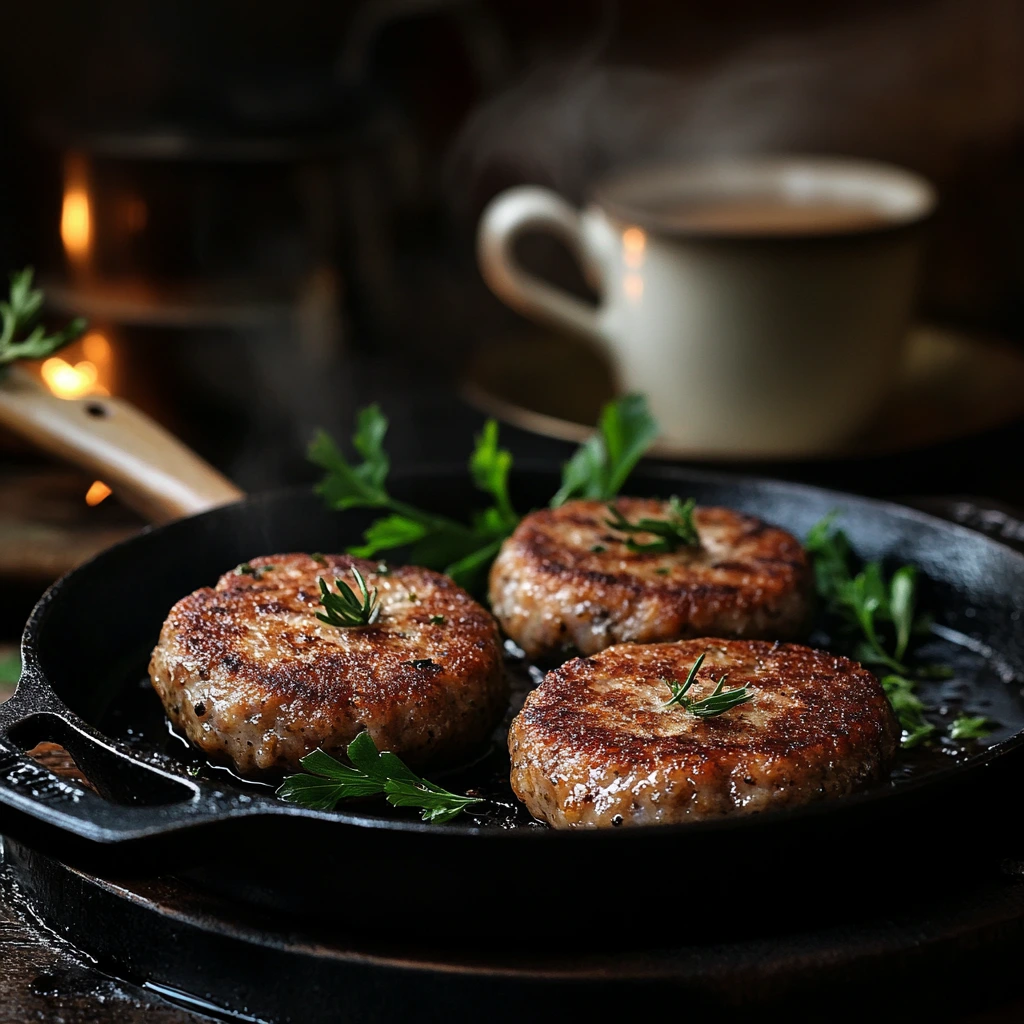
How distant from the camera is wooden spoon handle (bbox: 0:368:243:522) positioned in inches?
70.6

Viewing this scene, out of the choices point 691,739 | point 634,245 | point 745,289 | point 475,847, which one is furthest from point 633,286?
point 475,847

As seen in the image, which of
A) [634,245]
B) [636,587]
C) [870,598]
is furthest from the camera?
[634,245]

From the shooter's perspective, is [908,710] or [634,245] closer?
[908,710]

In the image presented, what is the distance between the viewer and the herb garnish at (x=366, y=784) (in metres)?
1.23

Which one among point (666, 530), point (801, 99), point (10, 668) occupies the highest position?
point (801, 99)

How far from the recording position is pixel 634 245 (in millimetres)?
2469

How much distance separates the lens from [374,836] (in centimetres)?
104

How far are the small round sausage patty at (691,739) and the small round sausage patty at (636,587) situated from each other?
0.38 ft

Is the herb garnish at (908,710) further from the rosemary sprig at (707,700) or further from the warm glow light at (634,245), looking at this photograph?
the warm glow light at (634,245)

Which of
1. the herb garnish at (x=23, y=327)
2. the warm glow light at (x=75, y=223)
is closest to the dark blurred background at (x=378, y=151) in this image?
the warm glow light at (x=75, y=223)

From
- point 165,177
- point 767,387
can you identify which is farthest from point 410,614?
point 165,177

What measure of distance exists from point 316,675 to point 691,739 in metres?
0.36

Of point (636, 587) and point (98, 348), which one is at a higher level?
point (636, 587)

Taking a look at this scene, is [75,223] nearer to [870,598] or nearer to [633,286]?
[633,286]
